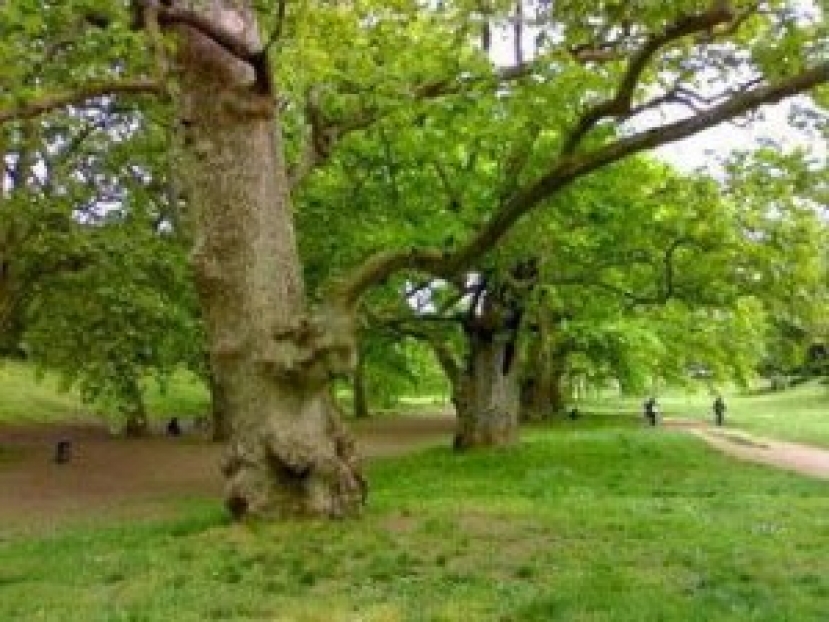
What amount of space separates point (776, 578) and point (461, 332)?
19.4 meters

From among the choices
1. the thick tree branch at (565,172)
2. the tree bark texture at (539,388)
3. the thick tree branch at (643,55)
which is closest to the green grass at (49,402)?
the tree bark texture at (539,388)

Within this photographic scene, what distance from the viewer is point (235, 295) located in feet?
41.7

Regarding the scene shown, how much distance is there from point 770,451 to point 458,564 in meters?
20.9

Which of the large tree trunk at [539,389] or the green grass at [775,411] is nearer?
the green grass at [775,411]

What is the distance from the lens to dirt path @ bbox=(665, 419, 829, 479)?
24.3m

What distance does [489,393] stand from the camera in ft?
85.7

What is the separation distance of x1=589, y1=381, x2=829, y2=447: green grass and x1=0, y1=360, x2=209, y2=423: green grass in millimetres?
19291

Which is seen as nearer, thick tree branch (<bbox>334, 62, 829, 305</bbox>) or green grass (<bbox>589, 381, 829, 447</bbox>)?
thick tree branch (<bbox>334, 62, 829, 305</bbox>)

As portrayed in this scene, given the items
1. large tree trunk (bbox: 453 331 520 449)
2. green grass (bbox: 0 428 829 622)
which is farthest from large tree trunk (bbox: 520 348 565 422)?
green grass (bbox: 0 428 829 622)

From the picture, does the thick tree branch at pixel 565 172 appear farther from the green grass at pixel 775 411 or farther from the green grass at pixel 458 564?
the green grass at pixel 775 411

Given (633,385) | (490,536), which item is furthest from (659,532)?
(633,385)

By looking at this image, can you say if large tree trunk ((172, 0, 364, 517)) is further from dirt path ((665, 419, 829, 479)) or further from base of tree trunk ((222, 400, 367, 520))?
dirt path ((665, 419, 829, 479))

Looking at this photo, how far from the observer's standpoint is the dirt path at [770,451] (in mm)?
24312

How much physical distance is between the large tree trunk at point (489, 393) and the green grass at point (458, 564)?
9083 millimetres
